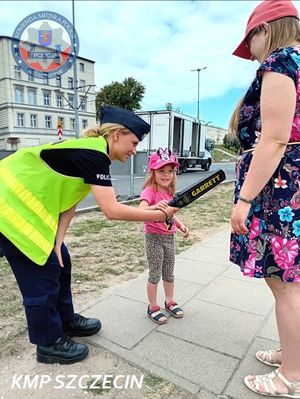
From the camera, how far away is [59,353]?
7.17 ft

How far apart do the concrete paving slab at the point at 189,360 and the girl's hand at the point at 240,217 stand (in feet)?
3.07

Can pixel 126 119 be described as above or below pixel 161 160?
above

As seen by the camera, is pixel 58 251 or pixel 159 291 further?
pixel 159 291

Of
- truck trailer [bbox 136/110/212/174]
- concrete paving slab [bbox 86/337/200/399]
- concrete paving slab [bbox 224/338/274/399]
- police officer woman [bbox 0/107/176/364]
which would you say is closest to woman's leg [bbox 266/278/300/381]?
concrete paving slab [bbox 224/338/274/399]

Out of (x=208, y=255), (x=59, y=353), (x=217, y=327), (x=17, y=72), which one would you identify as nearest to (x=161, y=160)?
(x=217, y=327)

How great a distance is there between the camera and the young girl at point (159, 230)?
2.65 m

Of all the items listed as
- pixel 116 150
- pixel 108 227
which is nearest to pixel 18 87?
pixel 108 227

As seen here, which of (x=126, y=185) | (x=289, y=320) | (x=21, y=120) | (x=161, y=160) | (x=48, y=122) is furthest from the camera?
(x=48, y=122)

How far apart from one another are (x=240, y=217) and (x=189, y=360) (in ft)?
3.58

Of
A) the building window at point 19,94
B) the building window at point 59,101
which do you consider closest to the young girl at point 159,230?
the building window at point 19,94

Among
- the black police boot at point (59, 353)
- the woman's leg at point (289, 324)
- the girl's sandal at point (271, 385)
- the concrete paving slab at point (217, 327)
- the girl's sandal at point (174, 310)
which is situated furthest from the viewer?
the girl's sandal at point (174, 310)

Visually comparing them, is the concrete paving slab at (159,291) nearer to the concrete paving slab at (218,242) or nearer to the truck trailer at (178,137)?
the concrete paving slab at (218,242)

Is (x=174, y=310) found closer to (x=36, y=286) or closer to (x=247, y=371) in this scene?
(x=247, y=371)

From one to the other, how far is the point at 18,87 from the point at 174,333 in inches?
2008
